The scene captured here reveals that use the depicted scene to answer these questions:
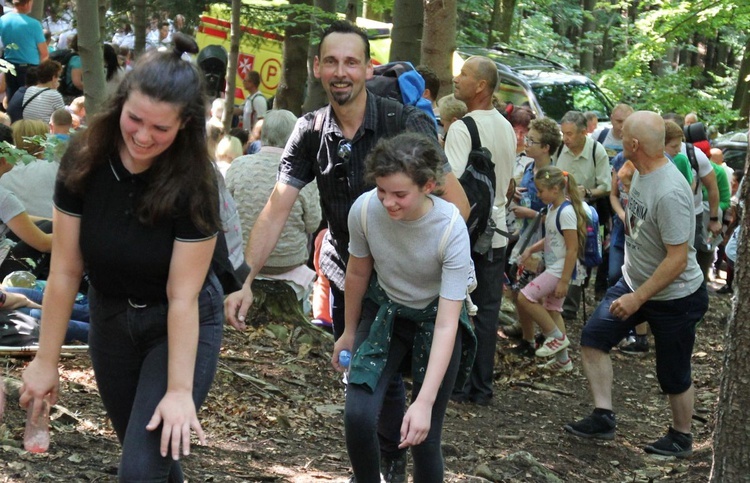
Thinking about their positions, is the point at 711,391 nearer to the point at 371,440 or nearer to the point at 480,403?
the point at 480,403

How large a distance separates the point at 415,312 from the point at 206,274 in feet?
3.91

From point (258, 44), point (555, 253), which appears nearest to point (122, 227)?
point (555, 253)

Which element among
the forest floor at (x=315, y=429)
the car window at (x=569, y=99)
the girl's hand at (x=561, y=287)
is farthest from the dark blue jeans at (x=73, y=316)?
the car window at (x=569, y=99)

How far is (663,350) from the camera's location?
6.85 meters

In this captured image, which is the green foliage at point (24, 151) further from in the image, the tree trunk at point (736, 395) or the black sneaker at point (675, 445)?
the black sneaker at point (675, 445)

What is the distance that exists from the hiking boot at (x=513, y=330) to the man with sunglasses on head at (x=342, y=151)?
5.18 m

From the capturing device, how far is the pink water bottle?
11.6 feet

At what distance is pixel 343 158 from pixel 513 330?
5605mm

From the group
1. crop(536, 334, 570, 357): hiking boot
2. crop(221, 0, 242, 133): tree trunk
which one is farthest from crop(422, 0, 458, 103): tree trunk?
crop(221, 0, 242, 133): tree trunk

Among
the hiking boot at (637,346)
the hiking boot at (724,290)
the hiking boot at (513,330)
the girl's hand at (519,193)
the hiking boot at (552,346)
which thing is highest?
the girl's hand at (519,193)

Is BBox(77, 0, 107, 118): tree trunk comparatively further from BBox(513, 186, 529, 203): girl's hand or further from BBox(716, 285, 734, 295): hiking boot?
BBox(716, 285, 734, 295): hiking boot

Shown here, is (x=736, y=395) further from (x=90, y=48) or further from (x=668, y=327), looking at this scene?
(x=90, y=48)

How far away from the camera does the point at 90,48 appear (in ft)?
21.9

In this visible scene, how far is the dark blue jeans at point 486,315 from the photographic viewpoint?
7.72m
